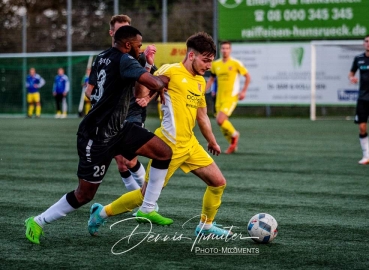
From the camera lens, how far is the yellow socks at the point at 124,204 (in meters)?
6.62

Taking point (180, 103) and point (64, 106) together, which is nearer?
point (180, 103)

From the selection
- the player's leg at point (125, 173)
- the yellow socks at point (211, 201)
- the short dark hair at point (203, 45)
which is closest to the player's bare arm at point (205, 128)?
the yellow socks at point (211, 201)

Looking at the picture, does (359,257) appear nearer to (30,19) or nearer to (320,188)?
(320,188)

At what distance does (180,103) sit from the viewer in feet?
21.8

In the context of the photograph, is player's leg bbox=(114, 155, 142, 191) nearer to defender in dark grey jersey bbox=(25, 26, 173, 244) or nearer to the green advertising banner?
defender in dark grey jersey bbox=(25, 26, 173, 244)

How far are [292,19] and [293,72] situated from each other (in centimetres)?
207

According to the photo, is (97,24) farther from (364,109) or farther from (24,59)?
(364,109)

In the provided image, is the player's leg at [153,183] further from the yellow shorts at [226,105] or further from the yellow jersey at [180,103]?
the yellow shorts at [226,105]

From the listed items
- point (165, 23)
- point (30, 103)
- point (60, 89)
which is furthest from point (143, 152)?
point (30, 103)

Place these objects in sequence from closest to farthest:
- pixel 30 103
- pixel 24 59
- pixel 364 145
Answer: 1. pixel 364 145
2. pixel 30 103
3. pixel 24 59

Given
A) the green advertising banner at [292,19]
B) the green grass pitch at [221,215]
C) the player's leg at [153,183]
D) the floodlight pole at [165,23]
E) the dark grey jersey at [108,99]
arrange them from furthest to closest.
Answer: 1. the floodlight pole at [165,23]
2. the green advertising banner at [292,19]
3. the player's leg at [153,183]
4. the dark grey jersey at [108,99]
5. the green grass pitch at [221,215]

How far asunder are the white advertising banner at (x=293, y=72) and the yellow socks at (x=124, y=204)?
78.5ft

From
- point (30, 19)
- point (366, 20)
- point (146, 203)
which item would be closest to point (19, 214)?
point (146, 203)

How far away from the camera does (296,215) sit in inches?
311
